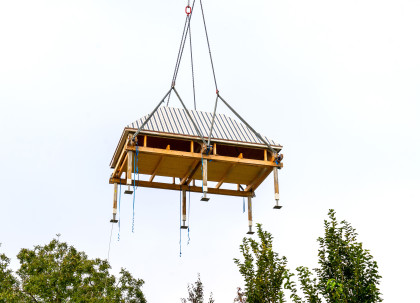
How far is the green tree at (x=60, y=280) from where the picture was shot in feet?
95.1

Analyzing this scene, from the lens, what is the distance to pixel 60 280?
29078 millimetres

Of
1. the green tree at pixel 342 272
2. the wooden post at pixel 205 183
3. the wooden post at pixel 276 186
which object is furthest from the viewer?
the wooden post at pixel 276 186

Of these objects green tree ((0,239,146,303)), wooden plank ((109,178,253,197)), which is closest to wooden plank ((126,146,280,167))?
A: wooden plank ((109,178,253,197))

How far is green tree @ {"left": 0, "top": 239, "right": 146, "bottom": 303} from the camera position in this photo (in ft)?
95.1

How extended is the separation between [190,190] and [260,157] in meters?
2.76

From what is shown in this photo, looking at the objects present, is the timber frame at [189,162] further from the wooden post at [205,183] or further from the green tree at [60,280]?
the green tree at [60,280]

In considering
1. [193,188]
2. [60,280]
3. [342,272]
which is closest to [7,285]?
[60,280]

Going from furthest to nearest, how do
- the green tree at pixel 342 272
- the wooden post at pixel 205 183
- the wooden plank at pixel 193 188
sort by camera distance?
the wooden plank at pixel 193 188 < the wooden post at pixel 205 183 < the green tree at pixel 342 272

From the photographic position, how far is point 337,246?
49.3 ft

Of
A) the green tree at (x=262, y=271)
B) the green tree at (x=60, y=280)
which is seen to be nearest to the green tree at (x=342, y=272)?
the green tree at (x=262, y=271)

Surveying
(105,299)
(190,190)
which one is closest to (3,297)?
(105,299)

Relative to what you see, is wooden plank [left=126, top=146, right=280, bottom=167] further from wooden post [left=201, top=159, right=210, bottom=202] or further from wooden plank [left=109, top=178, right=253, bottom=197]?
wooden plank [left=109, top=178, right=253, bottom=197]

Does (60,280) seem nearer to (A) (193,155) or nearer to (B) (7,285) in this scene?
(B) (7,285)

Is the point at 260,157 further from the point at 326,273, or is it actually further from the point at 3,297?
the point at 3,297
